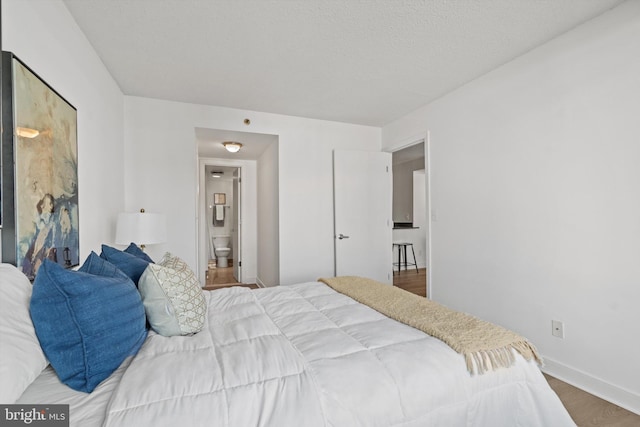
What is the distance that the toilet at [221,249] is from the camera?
7164mm

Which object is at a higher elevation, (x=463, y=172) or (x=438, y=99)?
(x=438, y=99)

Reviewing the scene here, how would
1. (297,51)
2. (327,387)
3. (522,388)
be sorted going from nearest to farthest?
(327,387), (522,388), (297,51)

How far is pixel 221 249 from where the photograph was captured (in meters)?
7.16

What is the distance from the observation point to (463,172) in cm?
313

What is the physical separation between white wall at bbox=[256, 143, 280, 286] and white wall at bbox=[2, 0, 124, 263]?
1765 millimetres

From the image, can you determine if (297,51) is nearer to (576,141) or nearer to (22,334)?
(576,141)

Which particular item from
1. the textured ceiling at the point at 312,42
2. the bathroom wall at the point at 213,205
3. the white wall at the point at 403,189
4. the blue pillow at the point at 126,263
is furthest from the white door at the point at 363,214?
the bathroom wall at the point at 213,205

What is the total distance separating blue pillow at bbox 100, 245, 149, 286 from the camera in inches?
62.1

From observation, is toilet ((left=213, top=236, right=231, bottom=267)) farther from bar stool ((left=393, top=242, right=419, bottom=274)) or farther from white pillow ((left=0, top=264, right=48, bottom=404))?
white pillow ((left=0, top=264, right=48, bottom=404))

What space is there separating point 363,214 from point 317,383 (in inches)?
131

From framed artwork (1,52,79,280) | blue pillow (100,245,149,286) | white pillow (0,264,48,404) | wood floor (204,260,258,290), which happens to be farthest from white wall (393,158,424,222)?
white pillow (0,264,48,404)

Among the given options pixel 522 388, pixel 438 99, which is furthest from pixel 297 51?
pixel 522 388

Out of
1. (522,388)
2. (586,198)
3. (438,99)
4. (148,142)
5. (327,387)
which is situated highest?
(438,99)

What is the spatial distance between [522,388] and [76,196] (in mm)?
2650
